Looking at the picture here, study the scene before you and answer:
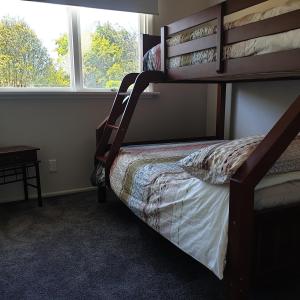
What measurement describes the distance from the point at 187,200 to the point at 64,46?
2146 mm

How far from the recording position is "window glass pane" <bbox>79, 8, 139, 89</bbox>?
2959 millimetres

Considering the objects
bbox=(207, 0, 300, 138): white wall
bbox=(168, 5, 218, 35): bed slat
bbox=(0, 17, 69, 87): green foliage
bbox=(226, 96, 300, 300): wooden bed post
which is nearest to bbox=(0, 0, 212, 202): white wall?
bbox=(0, 17, 69, 87): green foliage

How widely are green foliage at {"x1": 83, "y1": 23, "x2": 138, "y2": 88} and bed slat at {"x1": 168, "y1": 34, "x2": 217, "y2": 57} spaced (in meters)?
1.06

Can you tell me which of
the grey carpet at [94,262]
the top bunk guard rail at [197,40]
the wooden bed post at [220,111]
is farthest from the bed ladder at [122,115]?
the wooden bed post at [220,111]

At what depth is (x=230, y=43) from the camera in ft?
5.32

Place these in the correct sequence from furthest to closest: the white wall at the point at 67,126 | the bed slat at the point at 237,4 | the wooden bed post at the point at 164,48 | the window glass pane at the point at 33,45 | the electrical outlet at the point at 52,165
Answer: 1. the electrical outlet at the point at 52,165
2. the white wall at the point at 67,126
3. the window glass pane at the point at 33,45
4. the wooden bed post at the point at 164,48
5. the bed slat at the point at 237,4

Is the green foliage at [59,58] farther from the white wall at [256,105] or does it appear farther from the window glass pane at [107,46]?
the white wall at [256,105]

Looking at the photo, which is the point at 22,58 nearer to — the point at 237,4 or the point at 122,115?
the point at 122,115

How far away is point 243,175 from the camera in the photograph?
1132 mm

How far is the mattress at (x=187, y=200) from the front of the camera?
1.24 meters

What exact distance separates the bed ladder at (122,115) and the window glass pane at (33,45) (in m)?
0.71

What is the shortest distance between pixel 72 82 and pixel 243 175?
228 centimetres

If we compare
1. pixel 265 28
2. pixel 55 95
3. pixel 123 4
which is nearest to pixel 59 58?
pixel 55 95

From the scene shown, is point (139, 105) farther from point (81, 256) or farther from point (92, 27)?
point (81, 256)
